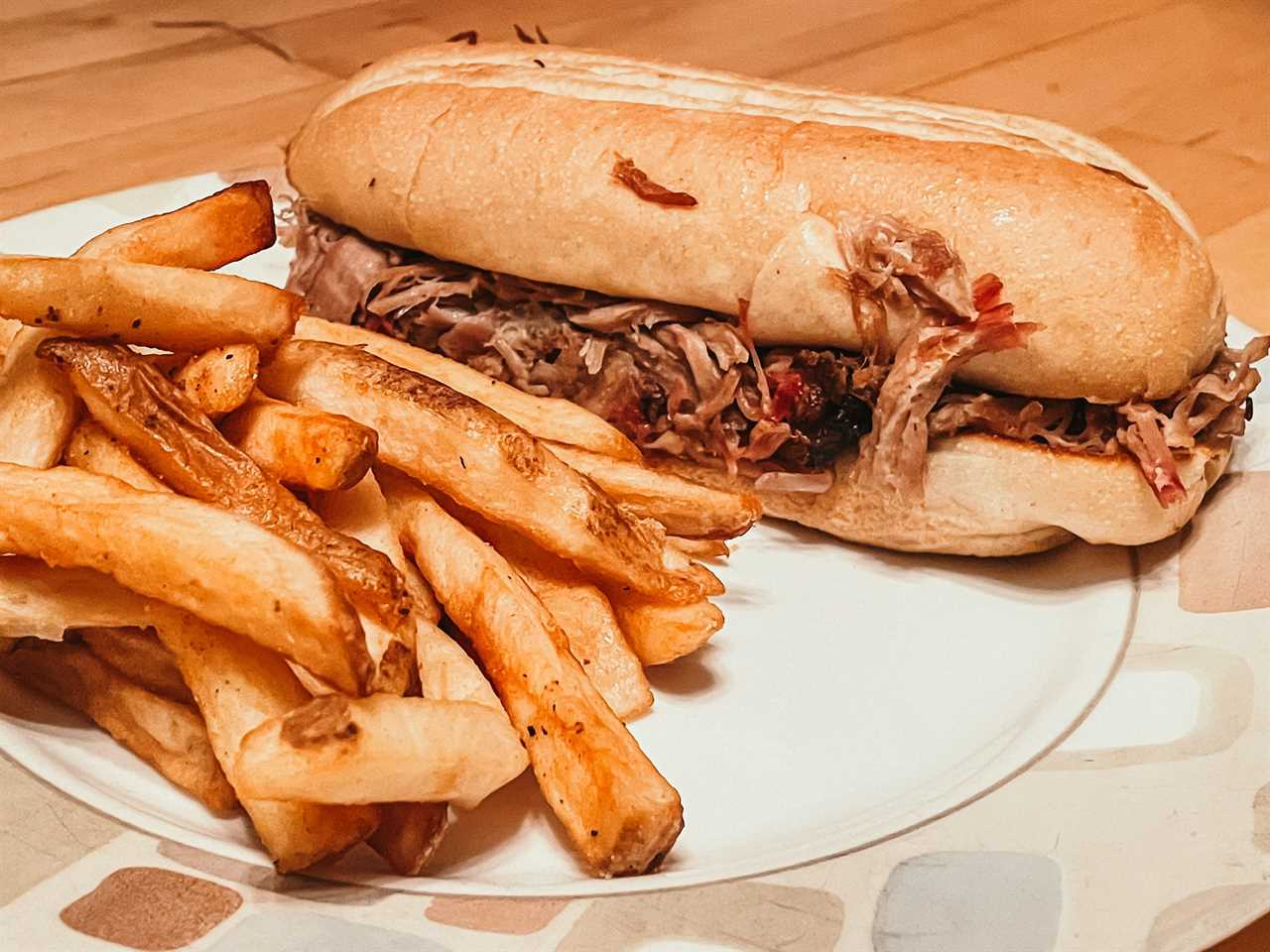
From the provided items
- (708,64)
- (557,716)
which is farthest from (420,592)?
(708,64)

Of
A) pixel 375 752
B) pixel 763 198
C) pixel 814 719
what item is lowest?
pixel 814 719

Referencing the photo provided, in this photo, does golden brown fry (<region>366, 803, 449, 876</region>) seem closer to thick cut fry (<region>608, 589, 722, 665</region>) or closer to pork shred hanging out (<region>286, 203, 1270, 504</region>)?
thick cut fry (<region>608, 589, 722, 665</region>)

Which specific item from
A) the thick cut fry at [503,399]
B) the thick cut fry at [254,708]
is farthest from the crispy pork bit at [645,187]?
the thick cut fry at [254,708]

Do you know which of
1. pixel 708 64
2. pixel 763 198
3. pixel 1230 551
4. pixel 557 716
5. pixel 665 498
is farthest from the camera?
pixel 708 64

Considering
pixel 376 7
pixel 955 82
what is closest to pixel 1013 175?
pixel 955 82

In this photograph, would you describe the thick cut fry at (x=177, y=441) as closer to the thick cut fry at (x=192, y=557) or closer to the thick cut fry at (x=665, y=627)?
the thick cut fry at (x=192, y=557)

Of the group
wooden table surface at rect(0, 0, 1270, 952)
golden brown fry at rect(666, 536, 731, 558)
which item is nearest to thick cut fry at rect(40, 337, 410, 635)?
golden brown fry at rect(666, 536, 731, 558)

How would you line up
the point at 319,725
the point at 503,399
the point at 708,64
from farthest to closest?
the point at 708,64, the point at 503,399, the point at 319,725

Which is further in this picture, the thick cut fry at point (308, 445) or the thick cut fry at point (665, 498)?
the thick cut fry at point (665, 498)

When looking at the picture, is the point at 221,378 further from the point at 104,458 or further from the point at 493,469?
the point at 493,469
